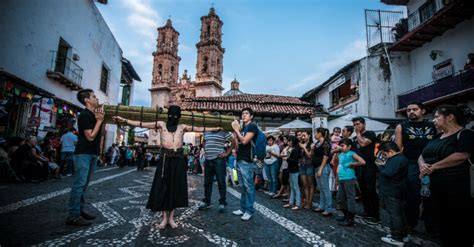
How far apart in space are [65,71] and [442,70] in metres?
18.9

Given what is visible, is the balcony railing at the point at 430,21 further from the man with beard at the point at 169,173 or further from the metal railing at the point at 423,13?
the man with beard at the point at 169,173

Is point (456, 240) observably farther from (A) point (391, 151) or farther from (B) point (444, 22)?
(B) point (444, 22)

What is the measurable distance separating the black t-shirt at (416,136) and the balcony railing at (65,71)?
13105 mm

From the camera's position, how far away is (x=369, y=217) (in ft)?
13.6

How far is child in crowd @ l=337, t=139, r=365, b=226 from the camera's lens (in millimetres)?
3664

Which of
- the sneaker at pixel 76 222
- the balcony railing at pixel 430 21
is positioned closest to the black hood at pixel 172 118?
the sneaker at pixel 76 222

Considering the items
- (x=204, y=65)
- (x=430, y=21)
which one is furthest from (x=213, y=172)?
(x=204, y=65)

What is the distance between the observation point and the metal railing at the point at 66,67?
36.0 feet

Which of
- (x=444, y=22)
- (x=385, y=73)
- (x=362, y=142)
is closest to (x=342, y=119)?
(x=385, y=73)

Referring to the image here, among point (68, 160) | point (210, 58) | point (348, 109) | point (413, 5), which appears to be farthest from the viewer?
point (210, 58)

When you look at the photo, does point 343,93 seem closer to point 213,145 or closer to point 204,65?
point 213,145

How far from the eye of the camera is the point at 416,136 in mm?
3494

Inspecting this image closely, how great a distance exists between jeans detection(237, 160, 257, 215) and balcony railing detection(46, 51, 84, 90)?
11.0 m

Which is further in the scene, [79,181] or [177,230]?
[79,181]
